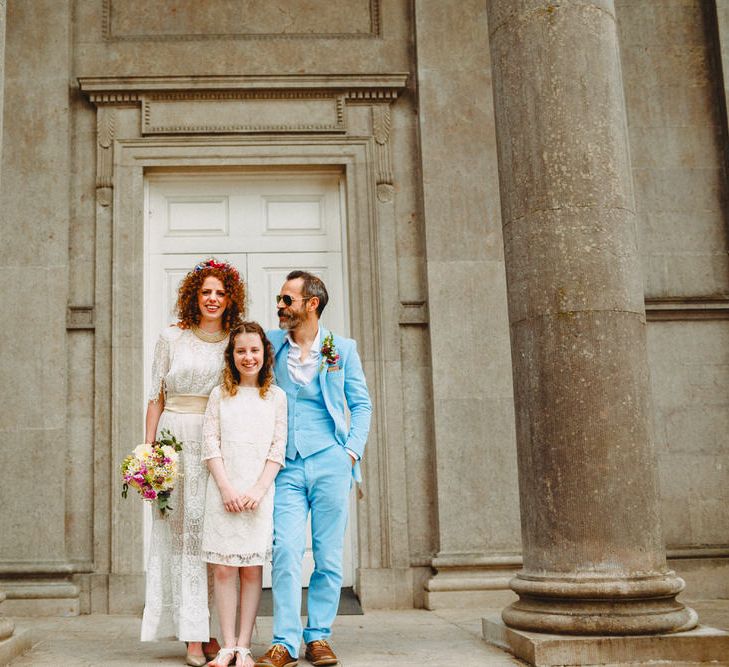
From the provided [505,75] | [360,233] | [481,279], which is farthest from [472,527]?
[505,75]

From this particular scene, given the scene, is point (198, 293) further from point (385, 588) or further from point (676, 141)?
point (676, 141)

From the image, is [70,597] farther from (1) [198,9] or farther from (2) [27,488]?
(1) [198,9]

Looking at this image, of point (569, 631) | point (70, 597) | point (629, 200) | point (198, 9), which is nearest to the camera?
point (569, 631)

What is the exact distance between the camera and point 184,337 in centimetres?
554

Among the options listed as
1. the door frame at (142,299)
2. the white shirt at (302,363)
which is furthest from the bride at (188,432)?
the door frame at (142,299)

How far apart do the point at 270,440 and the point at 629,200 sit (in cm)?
241

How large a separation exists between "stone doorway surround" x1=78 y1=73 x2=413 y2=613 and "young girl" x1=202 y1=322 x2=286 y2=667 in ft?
9.23

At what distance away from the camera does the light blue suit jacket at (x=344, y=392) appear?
5.37 metres

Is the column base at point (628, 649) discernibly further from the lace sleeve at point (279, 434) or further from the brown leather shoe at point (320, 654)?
the lace sleeve at point (279, 434)

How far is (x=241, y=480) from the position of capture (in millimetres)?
5102

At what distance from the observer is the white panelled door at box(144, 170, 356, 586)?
27.8ft

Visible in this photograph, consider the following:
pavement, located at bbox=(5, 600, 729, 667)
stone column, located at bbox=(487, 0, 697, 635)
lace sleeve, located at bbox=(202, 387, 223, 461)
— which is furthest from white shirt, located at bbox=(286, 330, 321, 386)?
pavement, located at bbox=(5, 600, 729, 667)

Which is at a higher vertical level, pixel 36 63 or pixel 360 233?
pixel 36 63

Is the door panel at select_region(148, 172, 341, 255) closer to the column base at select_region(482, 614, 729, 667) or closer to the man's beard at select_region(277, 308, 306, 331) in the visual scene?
the man's beard at select_region(277, 308, 306, 331)
